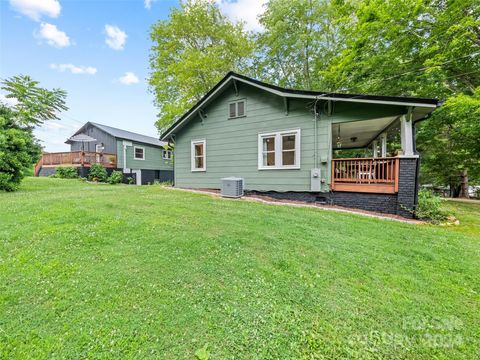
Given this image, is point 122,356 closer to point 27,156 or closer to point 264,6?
point 27,156

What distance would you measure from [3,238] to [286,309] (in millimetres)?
4775

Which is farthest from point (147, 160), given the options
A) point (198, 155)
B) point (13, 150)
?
point (198, 155)

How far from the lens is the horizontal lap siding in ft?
26.1

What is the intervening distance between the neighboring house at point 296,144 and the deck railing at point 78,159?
10.0 meters

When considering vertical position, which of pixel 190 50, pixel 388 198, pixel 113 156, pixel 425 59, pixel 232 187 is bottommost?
pixel 388 198

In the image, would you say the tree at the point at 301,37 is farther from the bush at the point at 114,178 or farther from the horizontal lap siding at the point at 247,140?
the bush at the point at 114,178

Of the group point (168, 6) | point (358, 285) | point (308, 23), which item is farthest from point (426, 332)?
point (168, 6)

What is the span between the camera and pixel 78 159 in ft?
55.2

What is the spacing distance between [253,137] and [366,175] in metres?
4.45

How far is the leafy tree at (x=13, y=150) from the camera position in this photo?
27.8 feet

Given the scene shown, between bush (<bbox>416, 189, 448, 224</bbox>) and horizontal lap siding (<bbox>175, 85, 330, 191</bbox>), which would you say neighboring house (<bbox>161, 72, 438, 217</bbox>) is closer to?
horizontal lap siding (<bbox>175, 85, 330, 191</bbox>)

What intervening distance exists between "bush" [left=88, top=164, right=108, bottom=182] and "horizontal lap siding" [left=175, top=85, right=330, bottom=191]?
9.04 m

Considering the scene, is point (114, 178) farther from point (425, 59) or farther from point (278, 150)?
point (425, 59)

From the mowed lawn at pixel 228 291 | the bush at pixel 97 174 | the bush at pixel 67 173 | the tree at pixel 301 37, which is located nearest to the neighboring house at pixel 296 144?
the mowed lawn at pixel 228 291
